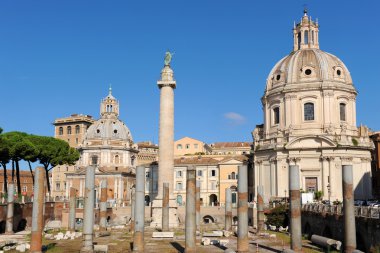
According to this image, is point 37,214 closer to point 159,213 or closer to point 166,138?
point 159,213

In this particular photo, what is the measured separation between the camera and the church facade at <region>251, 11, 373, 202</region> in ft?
200

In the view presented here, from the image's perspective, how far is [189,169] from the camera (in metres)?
28.3

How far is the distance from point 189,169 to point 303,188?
36.5 metres

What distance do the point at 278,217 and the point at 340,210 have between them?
18.3 metres

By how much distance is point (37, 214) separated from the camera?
2525 cm

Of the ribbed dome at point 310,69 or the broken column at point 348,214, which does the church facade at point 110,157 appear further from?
the broken column at point 348,214

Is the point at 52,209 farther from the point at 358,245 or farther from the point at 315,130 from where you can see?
the point at 358,245

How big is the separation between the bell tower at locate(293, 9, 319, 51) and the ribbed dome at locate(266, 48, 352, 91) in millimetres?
3124

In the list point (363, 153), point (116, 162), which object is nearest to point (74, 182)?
point (116, 162)

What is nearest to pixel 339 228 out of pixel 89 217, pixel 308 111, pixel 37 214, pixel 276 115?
pixel 89 217

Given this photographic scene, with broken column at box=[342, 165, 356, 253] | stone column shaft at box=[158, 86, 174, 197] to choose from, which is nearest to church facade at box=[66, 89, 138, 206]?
stone column shaft at box=[158, 86, 174, 197]

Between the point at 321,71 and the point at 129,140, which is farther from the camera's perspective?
the point at 129,140

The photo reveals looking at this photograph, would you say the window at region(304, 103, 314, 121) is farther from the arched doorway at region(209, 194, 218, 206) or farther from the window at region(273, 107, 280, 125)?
the arched doorway at region(209, 194, 218, 206)

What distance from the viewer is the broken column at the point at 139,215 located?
27266 mm
